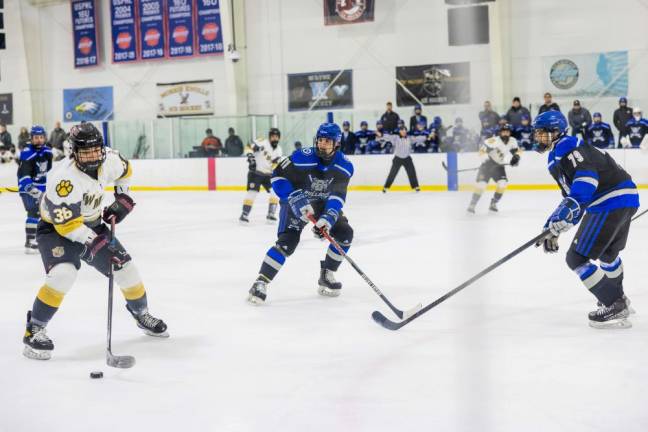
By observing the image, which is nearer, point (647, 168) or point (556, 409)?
point (556, 409)

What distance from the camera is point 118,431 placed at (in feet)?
6.09

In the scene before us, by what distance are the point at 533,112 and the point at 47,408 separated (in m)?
8.71

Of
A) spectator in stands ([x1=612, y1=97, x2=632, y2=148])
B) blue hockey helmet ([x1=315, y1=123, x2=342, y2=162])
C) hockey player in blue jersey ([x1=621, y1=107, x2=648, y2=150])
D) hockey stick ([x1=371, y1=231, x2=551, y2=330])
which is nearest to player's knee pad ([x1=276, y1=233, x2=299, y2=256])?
blue hockey helmet ([x1=315, y1=123, x2=342, y2=162])

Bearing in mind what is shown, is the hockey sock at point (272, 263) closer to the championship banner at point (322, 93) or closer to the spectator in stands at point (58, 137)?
the championship banner at point (322, 93)

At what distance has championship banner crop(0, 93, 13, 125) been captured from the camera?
29.0 feet

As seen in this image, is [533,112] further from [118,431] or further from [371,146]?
[118,431]

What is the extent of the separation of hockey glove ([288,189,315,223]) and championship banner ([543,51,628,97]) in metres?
4.58

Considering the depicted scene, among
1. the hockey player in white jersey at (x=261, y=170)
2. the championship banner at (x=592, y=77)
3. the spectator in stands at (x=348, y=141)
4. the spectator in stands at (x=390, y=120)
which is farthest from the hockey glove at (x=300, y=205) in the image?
the spectator in stands at (x=348, y=141)

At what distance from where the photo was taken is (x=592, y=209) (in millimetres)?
2795

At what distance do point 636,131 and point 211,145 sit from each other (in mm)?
5696

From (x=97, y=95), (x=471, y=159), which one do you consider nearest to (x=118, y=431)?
(x=471, y=159)

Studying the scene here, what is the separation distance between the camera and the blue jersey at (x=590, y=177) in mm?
2654

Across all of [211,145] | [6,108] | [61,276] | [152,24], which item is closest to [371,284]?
[61,276]

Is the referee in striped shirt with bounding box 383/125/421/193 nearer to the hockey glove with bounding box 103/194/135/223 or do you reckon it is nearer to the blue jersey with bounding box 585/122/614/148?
the blue jersey with bounding box 585/122/614/148
